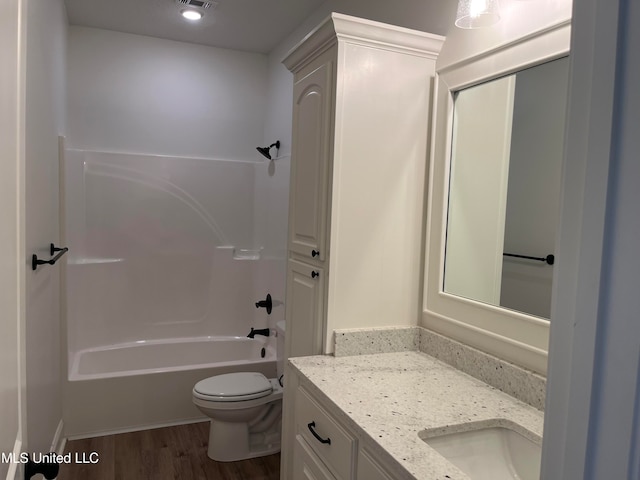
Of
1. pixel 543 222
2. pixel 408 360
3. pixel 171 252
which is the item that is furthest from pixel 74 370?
pixel 543 222

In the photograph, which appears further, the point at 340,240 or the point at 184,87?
the point at 184,87

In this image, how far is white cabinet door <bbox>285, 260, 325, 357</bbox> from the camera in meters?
Result: 1.84

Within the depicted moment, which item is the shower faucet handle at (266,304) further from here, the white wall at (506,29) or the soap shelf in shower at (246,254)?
the white wall at (506,29)

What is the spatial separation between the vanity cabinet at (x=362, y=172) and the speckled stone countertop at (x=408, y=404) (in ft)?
0.64

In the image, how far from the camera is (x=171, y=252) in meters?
3.67

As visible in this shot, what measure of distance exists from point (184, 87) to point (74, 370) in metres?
2.16

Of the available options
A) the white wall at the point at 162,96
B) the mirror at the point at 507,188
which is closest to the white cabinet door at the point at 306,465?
the mirror at the point at 507,188

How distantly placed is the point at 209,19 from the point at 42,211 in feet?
5.75

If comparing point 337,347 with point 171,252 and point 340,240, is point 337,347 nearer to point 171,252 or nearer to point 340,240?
point 340,240

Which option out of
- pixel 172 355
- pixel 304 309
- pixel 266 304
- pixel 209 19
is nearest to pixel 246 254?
pixel 266 304

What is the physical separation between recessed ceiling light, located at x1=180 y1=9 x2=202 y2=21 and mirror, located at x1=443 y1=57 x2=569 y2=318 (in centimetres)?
202

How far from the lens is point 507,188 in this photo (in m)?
1.60

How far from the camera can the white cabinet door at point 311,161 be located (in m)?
1.80

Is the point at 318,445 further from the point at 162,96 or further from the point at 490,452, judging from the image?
the point at 162,96
